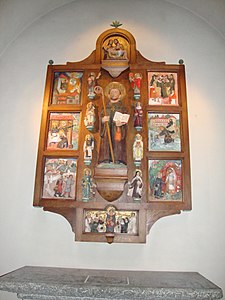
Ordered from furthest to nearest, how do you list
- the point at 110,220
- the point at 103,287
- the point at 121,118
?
the point at 121,118
the point at 110,220
the point at 103,287

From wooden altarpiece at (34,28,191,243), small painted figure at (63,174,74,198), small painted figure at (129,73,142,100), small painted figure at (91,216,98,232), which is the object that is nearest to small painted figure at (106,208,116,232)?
wooden altarpiece at (34,28,191,243)

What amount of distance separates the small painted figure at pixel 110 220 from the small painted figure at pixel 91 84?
4.04ft

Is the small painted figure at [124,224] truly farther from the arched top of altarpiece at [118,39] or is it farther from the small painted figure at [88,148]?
the arched top of altarpiece at [118,39]

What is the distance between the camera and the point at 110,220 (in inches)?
110

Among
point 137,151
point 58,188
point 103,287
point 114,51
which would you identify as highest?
point 114,51

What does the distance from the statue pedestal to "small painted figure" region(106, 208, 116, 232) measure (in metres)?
0.49

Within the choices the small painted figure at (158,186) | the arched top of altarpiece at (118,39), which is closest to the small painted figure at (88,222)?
the small painted figure at (158,186)

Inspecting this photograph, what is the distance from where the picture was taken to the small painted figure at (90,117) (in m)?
3.05

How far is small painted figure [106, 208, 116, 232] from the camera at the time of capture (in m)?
2.77

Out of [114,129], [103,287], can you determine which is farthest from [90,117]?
[103,287]

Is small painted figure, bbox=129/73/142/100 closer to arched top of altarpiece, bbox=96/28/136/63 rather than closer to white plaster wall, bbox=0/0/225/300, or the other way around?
arched top of altarpiece, bbox=96/28/136/63

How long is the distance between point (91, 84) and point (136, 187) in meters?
1.24

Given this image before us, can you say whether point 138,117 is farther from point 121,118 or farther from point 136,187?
point 136,187

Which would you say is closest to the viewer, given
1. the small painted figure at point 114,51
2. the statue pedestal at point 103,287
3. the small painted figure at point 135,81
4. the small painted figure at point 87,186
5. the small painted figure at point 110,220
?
the statue pedestal at point 103,287
